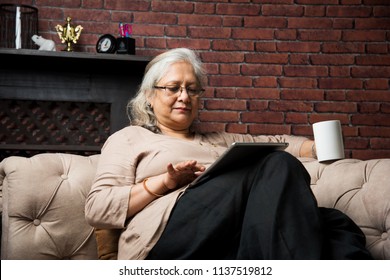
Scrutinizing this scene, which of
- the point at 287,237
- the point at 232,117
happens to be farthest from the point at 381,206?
the point at 232,117

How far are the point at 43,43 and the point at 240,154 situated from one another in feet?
5.52

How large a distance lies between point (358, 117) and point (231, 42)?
88cm

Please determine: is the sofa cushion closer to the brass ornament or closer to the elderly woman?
the elderly woman

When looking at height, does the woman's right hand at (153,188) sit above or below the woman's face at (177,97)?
below

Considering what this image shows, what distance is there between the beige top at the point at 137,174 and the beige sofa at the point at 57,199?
0.17 metres

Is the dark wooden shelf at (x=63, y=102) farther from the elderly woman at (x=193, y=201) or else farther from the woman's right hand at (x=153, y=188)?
the woman's right hand at (x=153, y=188)

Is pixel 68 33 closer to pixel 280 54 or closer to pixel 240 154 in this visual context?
pixel 280 54

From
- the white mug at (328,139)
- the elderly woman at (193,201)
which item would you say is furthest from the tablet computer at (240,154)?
the white mug at (328,139)

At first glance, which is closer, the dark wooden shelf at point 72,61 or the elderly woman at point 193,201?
the elderly woman at point 193,201

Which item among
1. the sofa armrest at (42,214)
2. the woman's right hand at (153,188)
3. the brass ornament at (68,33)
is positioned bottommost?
the sofa armrest at (42,214)

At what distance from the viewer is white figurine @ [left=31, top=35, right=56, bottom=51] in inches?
114

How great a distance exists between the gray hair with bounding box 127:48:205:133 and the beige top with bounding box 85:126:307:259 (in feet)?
0.35

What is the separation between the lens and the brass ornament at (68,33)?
2.97m

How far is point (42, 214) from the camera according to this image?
78.8 inches
